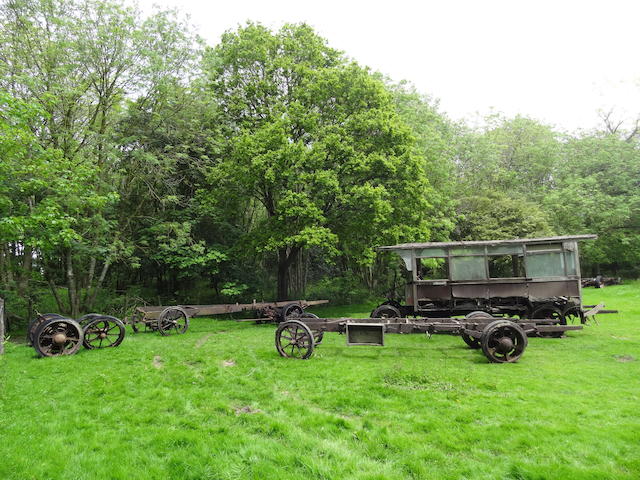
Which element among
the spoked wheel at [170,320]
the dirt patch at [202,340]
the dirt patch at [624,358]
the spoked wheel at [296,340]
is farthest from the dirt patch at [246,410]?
the spoked wheel at [170,320]

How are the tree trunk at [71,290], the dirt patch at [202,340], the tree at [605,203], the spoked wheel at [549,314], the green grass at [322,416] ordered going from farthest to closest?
1. the tree at [605,203]
2. the tree trunk at [71,290]
3. the spoked wheel at [549,314]
4. the dirt patch at [202,340]
5. the green grass at [322,416]

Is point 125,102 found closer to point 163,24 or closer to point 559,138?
point 163,24

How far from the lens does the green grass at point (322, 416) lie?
13.8 ft

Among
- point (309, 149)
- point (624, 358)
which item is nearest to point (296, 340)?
point (624, 358)

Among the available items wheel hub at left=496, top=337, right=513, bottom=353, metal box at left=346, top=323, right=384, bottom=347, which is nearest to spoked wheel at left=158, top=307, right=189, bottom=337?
metal box at left=346, top=323, right=384, bottom=347

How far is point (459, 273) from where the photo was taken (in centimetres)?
1399

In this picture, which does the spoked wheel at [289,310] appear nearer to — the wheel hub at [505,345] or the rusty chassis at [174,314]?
the rusty chassis at [174,314]

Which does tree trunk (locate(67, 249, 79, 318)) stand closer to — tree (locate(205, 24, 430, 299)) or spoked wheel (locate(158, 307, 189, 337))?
spoked wheel (locate(158, 307, 189, 337))

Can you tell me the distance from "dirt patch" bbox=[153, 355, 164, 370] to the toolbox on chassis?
7524 mm

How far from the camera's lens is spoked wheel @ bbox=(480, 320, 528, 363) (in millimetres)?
8547

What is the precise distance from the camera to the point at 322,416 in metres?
5.54

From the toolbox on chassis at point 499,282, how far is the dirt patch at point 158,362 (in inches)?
296

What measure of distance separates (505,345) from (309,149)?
1239 centimetres

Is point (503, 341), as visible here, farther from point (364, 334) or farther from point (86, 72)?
point (86, 72)
